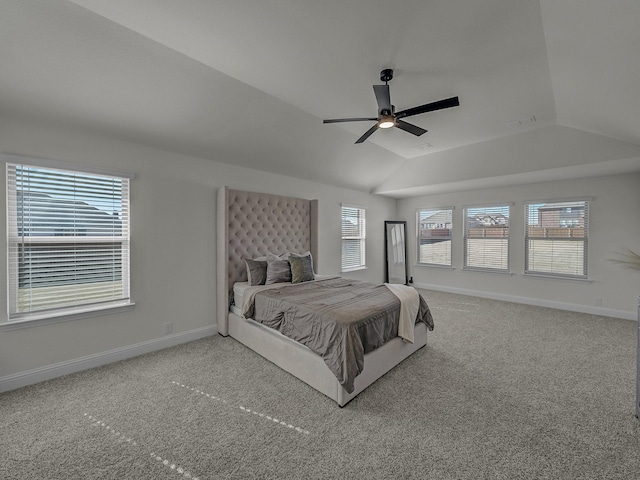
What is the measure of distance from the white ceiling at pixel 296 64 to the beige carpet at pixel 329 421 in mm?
2607

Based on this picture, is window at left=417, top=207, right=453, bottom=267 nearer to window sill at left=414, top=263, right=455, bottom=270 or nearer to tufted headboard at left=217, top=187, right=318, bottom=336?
window sill at left=414, top=263, right=455, bottom=270

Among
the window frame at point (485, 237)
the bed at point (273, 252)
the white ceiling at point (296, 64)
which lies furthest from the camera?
the window frame at point (485, 237)

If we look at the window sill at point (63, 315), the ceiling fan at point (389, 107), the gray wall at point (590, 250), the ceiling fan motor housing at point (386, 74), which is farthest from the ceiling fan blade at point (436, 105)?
the gray wall at point (590, 250)

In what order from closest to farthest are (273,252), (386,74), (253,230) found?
(386,74) → (253,230) → (273,252)

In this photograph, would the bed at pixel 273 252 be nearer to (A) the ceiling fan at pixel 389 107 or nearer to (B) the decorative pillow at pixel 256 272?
(B) the decorative pillow at pixel 256 272

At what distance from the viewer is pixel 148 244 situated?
324 cm

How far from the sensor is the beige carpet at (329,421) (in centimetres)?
164

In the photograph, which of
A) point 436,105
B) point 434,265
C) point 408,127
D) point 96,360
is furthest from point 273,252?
point 434,265

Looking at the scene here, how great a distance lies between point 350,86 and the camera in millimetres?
2822

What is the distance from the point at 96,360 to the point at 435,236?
6552 millimetres

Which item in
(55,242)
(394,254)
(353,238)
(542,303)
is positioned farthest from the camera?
(394,254)

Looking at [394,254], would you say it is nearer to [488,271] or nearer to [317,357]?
[488,271]

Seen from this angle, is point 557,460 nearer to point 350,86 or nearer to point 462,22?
point 462,22

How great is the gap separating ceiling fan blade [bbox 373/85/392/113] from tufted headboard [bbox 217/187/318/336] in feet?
7.41
